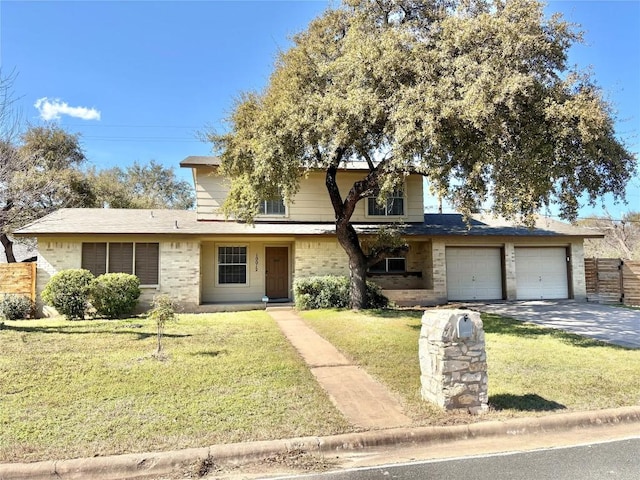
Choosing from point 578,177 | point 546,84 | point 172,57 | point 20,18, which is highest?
point 172,57

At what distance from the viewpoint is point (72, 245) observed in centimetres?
1492

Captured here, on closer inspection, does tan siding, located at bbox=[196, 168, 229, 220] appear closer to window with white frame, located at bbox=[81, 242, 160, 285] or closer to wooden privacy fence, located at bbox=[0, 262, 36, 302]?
window with white frame, located at bbox=[81, 242, 160, 285]

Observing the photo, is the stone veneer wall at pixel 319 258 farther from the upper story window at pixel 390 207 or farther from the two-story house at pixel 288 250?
the upper story window at pixel 390 207

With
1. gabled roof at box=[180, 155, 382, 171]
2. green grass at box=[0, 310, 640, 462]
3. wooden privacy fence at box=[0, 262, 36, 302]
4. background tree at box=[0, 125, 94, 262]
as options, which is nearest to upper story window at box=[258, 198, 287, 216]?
gabled roof at box=[180, 155, 382, 171]

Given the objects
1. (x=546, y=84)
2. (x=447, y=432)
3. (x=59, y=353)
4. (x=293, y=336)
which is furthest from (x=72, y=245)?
(x=546, y=84)

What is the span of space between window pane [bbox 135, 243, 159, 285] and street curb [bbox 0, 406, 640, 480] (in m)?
11.8

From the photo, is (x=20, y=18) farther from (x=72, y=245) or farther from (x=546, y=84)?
(x=546, y=84)

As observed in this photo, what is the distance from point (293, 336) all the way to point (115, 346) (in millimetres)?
3861

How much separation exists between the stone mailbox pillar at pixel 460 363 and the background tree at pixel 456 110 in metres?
5.11

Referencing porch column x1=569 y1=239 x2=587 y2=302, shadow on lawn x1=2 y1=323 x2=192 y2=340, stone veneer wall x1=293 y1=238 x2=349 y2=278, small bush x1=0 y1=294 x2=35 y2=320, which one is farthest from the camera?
porch column x1=569 y1=239 x2=587 y2=302

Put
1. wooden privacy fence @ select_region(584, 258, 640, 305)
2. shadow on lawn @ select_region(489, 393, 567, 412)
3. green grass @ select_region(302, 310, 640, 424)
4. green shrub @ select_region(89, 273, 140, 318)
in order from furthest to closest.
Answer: wooden privacy fence @ select_region(584, 258, 640, 305) < green shrub @ select_region(89, 273, 140, 318) < green grass @ select_region(302, 310, 640, 424) < shadow on lawn @ select_region(489, 393, 567, 412)

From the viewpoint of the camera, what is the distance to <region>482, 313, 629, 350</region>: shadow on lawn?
9.53 meters

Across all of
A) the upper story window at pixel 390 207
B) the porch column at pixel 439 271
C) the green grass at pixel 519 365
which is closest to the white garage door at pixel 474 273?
the porch column at pixel 439 271

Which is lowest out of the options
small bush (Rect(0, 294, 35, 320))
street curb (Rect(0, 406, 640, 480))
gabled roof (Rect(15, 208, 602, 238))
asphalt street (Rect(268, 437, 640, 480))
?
asphalt street (Rect(268, 437, 640, 480))
